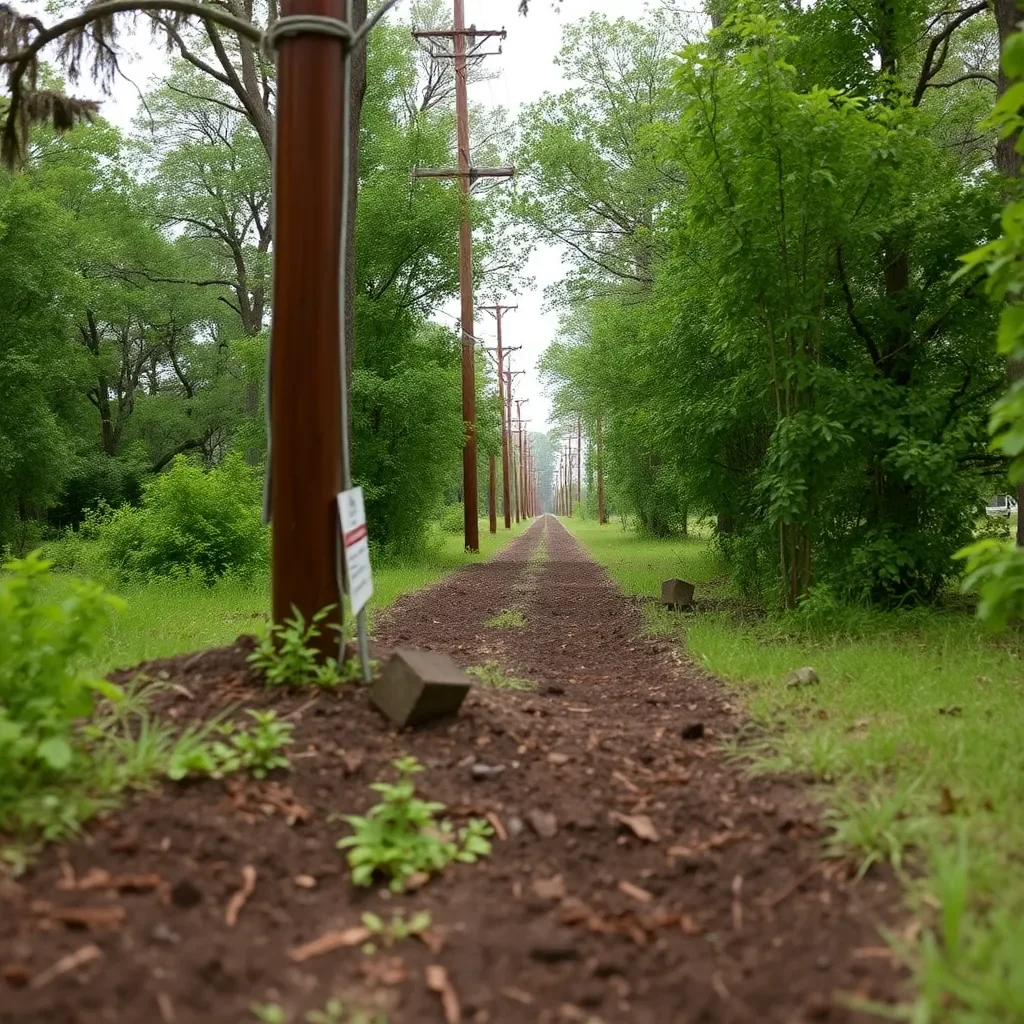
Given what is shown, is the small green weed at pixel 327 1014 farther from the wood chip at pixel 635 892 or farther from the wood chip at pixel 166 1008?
the wood chip at pixel 635 892

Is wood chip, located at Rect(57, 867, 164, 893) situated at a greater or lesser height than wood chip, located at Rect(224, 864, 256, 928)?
greater

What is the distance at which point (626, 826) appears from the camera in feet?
8.98

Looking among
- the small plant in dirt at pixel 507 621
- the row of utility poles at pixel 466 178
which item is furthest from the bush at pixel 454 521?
the small plant in dirt at pixel 507 621

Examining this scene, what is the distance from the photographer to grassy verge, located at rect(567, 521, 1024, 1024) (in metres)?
1.70

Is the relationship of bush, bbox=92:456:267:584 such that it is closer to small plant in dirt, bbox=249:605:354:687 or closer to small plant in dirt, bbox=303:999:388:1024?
small plant in dirt, bbox=249:605:354:687

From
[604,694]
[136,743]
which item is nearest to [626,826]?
[136,743]

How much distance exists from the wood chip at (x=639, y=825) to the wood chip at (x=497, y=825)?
15.8 inches

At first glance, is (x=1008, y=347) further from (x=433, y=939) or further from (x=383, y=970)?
(x=383, y=970)

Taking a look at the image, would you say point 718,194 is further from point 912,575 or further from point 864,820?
point 864,820

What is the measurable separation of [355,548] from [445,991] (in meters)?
1.97

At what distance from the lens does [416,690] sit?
3092 millimetres

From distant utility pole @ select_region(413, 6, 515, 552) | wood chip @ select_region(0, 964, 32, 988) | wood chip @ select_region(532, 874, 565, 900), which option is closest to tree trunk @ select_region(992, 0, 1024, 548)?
A: wood chip @ select_region(532, 874, 565, 900)

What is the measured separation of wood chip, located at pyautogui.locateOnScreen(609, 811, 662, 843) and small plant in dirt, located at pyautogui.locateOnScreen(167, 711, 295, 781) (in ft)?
3.79

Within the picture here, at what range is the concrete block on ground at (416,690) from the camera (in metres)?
3.11
